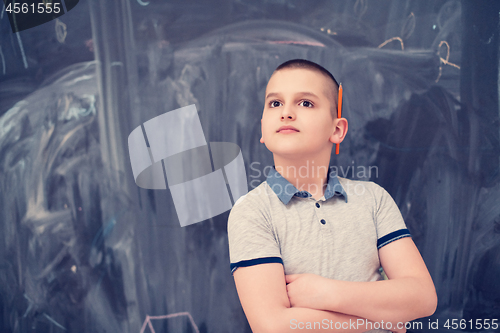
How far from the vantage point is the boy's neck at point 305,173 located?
3.27ft

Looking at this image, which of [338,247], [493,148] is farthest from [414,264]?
[493,148]

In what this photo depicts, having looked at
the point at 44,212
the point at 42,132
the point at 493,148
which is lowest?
the point at 44,212

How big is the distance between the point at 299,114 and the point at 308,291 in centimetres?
51

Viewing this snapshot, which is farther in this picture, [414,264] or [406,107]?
[406,107]

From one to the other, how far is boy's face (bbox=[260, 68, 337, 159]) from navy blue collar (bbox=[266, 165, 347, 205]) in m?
0.08

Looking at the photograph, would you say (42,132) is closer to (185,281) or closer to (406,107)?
(185,281)

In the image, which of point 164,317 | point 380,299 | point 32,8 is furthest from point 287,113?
point 32,8

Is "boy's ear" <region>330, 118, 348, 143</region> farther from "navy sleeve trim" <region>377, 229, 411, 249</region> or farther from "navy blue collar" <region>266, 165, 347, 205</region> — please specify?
"navy sleeve trim" <region>377, 229, 411, 249</region>

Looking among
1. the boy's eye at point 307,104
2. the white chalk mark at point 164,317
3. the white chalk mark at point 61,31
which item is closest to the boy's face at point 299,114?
the boy's eye at point 307,104

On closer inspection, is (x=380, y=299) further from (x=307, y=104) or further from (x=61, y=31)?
(x=61, y=31)

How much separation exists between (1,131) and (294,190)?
50.9 inches

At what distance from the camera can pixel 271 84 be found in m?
1.02

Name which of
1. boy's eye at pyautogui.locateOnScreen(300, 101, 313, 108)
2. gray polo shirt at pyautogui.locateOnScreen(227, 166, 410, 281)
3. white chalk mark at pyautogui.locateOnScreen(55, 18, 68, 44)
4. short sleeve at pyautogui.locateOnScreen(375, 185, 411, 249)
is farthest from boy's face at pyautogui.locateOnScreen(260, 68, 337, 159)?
white chalk mark at pyautogui.locateOnScreen(55, 18, 68, 44)

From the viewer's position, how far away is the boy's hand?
84 centimetres
